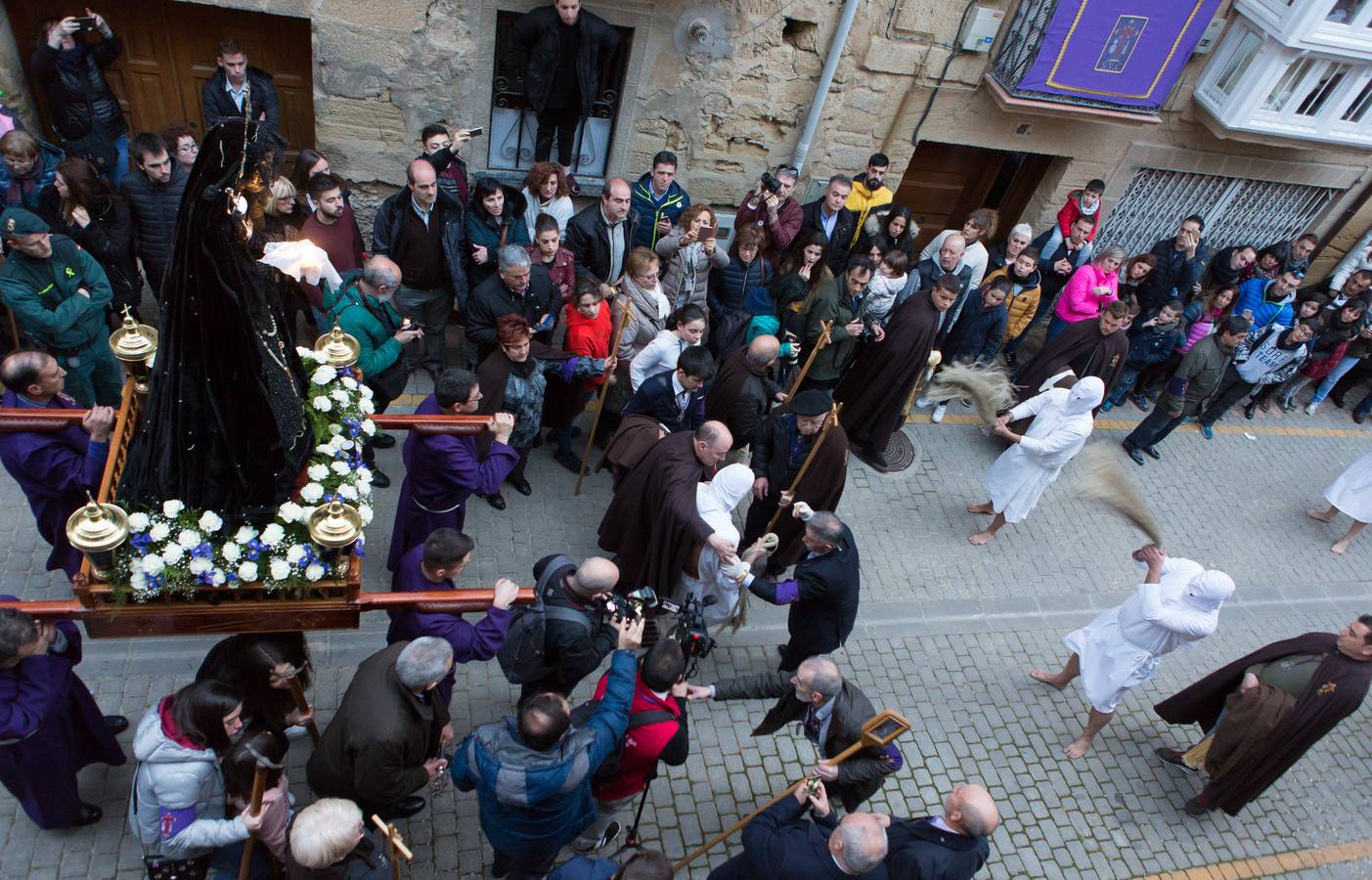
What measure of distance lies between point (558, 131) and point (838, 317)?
393cm

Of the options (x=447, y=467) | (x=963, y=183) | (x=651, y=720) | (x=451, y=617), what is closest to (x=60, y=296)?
(x=447, y=467)

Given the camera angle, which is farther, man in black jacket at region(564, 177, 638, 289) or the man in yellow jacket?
the man in yellow jacket

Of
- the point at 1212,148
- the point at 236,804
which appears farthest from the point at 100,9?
the point at 1212,148

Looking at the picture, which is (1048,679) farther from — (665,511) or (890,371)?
(665,511)

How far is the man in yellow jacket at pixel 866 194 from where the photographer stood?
10.0m

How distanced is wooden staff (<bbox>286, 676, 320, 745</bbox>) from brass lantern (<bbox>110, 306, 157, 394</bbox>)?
5.56 feet

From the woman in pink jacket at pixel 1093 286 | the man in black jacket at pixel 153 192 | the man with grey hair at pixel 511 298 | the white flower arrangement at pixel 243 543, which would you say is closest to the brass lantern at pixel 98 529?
the white flower arrangement at pixel 243 543

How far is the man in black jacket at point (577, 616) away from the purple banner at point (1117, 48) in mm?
8150

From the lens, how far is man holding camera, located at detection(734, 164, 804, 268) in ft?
30.5

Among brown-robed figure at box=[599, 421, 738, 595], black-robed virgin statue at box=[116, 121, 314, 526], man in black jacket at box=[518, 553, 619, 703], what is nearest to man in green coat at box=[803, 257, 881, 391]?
brown-robed figure at box=[599, 421, 738, 595]

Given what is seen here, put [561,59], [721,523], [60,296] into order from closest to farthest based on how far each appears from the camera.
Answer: [721,523] < [60,296] < [561,59]

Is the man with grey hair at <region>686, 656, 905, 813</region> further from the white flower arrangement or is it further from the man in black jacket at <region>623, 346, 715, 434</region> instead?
the man in black jacket at <region>623, 346, 715, 434</region>

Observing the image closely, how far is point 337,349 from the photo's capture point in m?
5.19

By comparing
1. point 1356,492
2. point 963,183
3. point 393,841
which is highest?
point 393,841
